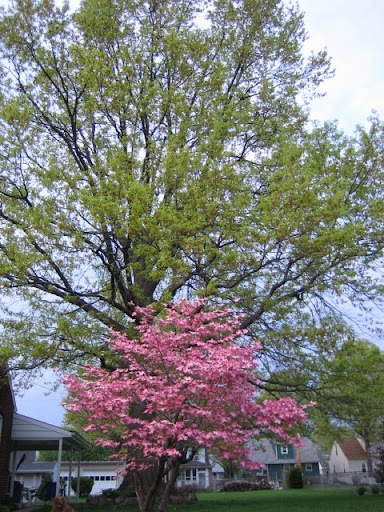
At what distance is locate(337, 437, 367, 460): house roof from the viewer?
47.7 m

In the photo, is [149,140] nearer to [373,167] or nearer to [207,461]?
[373,167]

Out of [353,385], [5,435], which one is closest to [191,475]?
[5,435]

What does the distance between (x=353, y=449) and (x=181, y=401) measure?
46719mm

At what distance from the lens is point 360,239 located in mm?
12055

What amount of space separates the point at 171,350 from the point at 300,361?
592 centimetres

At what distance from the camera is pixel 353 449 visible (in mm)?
48469

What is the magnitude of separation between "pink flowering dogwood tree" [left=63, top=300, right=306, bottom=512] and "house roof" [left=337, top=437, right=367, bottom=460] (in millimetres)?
44166

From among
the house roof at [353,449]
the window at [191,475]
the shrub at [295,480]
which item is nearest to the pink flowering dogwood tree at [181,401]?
the shrub at [295,480]

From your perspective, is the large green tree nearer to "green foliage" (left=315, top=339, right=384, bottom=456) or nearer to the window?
"green foliage" (left=315, top=339, right=384, bottom=456)

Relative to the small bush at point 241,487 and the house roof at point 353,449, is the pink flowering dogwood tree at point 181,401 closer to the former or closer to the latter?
the small bush at point 241,487

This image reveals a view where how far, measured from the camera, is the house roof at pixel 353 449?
47.7 meters

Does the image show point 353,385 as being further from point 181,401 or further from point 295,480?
point 295,480

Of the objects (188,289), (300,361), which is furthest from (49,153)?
(300,361)

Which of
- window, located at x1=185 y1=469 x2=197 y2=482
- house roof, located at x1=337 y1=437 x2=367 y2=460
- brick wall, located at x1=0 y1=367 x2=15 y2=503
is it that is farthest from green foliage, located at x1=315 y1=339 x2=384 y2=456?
window, located at x1=185 y1=469 x2=197 y2=482
